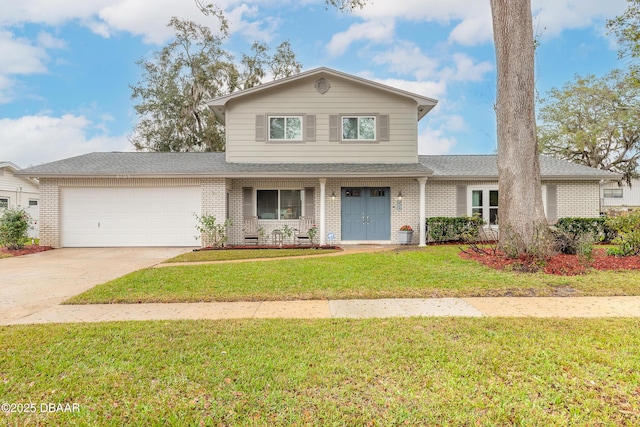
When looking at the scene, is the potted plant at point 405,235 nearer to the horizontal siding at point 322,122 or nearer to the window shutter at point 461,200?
the window shutter at point 461,200

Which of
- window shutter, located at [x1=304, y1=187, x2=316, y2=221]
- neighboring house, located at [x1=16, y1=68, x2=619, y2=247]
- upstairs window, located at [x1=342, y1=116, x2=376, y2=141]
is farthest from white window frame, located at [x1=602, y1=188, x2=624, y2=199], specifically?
window shutter, located at [x1=304, y1=187, x2=316, y2=221]

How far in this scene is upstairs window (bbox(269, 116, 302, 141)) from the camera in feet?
44.9

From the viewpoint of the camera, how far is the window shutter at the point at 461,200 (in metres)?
13.7

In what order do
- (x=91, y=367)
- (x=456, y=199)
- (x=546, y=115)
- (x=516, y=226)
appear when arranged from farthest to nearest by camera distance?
(x=546, y=115)
(x=456, y=199)
(x=516, y=226)
(x=91, y=367)

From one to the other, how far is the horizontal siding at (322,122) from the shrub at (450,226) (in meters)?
2.62

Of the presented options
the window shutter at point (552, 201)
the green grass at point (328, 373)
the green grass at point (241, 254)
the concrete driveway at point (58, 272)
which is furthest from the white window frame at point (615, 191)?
the concrete driveway at point (58, 272)

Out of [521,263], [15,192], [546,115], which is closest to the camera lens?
[521,263]

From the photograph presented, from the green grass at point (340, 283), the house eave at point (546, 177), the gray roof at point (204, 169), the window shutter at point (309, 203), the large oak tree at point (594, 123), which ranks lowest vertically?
the green grass at point (340, 283)

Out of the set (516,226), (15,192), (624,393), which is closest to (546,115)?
(516,226)

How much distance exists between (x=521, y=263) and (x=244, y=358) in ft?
21.8

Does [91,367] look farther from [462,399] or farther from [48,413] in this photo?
[462,399]

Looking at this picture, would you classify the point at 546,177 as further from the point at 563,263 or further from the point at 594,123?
the point at 594,123

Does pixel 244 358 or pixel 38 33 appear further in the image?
pixel 38 33

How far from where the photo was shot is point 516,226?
324 inches
